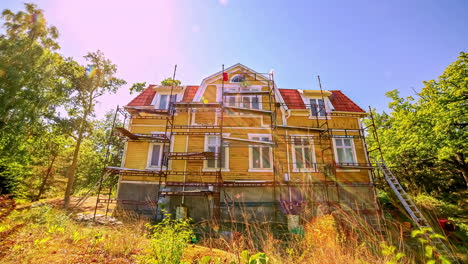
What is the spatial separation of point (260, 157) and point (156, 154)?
6829 millimetres

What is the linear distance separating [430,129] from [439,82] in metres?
3.92

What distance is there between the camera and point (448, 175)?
18828 mm

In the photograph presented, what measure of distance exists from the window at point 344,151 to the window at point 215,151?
7.48 m

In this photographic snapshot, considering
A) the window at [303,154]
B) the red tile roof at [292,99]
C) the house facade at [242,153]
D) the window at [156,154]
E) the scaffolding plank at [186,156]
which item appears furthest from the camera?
the red tile roof at [292,99]

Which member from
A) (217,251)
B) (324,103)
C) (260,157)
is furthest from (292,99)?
(217,251)

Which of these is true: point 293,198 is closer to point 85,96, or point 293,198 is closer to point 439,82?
point 439,82

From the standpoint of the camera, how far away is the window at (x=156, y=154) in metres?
13.1

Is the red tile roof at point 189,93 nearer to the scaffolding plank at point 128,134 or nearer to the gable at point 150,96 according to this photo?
the gable at point 150,96

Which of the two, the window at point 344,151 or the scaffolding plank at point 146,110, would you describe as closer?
the scaffolding plank at point 146,110

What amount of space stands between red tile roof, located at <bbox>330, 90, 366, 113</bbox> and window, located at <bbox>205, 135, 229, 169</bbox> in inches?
345

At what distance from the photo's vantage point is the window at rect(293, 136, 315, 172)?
13.4 metres

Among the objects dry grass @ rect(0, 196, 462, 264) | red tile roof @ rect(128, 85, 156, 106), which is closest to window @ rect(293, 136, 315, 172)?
dry grass @ rect(0, 196, 462, 264)

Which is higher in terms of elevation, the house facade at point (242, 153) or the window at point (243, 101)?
the window at point (243, 101)

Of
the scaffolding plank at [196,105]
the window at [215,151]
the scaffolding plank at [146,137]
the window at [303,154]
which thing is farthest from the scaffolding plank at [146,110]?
the window at [303,154]
